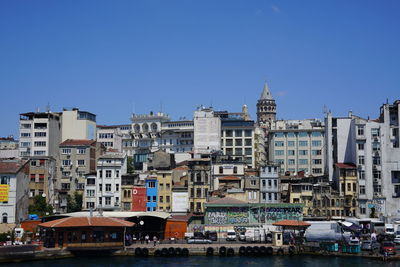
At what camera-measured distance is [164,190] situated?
88.7 meters

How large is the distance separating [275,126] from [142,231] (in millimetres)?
62119

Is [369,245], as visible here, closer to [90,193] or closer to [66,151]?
[90,193]

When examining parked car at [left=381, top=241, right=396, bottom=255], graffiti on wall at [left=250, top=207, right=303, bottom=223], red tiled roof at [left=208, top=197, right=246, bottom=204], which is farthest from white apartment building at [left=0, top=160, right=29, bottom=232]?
parked car at [left=381, top=241, right=396, bottom=255]

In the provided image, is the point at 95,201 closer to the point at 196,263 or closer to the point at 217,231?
the point at 217,231

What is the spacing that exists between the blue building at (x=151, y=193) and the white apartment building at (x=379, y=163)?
3184 cm

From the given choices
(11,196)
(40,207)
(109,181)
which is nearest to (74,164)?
(109,181)

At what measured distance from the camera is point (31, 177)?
93438 millimetres

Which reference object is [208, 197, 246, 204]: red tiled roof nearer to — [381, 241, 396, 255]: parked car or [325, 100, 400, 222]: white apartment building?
[325, 100, 400, 222]: white apartment building

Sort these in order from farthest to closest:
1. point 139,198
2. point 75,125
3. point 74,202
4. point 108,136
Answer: point 108,136
point 75,125
point 74,202
point 139,198

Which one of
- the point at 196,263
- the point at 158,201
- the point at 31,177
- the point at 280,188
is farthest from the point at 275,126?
the point at 196,263

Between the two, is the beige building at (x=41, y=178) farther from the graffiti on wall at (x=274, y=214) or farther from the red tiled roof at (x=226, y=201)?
the graffiti on wall at (x=274, y=214)

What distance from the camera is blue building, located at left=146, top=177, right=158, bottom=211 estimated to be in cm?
8781

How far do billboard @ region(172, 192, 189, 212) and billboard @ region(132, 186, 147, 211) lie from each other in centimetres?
449

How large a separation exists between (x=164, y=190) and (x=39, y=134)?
34.1 metres
